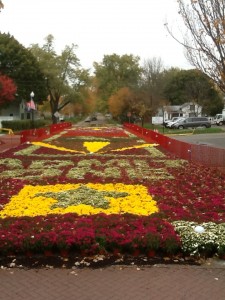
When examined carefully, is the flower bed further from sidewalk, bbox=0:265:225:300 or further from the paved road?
the paved road

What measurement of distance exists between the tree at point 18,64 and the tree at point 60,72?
11663mm

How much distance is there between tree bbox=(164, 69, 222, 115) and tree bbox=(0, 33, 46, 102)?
2754 cm

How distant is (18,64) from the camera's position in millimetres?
57531

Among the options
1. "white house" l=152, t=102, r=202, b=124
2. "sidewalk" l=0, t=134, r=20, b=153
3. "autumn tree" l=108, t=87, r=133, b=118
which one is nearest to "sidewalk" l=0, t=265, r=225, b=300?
"sidewalk" l=0, t=134, r=20, b=153

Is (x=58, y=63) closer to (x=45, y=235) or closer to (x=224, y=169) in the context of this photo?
(x=224, y=169)

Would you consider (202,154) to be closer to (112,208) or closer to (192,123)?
(112,208)

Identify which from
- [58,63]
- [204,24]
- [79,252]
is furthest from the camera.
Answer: [58,63]

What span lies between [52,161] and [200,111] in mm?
68122

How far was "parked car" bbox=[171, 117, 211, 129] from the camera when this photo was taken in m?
56.4

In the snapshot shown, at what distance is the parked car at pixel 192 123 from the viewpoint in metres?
56.4

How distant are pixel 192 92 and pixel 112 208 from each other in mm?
70417

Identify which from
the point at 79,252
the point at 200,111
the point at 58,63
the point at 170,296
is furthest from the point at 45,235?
the point at 200,111

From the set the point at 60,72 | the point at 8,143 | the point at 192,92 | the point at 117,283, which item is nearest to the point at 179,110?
the point at 192,92

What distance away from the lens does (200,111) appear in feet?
271
